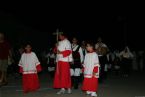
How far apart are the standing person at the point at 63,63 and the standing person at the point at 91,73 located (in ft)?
2.37

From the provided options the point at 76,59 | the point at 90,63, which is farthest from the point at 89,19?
the point at 90,63

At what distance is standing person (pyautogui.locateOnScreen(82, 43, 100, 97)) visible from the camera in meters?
15.2

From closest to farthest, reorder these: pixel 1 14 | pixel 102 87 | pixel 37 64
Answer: pixel 37 64 → pixel 102 87 → pixel 1 14

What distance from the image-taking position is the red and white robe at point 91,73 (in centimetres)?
1518

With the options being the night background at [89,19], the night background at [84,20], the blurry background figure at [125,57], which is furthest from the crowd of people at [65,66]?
the night background at [89,19]

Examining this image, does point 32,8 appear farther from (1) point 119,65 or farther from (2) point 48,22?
(1) point 119,65

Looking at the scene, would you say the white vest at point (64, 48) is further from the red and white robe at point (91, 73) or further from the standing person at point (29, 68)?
the standing person at point (29, 68)

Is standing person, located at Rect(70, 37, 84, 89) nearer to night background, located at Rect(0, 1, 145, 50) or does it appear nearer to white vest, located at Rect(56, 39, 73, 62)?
white vest, located at Rect(56, 39, 73, 62)

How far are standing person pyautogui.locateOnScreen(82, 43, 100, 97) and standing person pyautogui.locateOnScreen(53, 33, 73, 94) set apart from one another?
2.37 ft

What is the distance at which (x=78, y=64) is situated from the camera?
56.5 ft

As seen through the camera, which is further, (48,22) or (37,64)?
(48,22)

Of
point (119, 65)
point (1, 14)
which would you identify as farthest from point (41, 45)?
point (119, 65)

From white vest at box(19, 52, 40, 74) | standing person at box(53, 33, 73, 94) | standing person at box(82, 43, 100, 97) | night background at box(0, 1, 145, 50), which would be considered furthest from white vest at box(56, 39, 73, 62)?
night background at box(0, 1, 145, 50)

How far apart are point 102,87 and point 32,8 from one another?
4150cm
